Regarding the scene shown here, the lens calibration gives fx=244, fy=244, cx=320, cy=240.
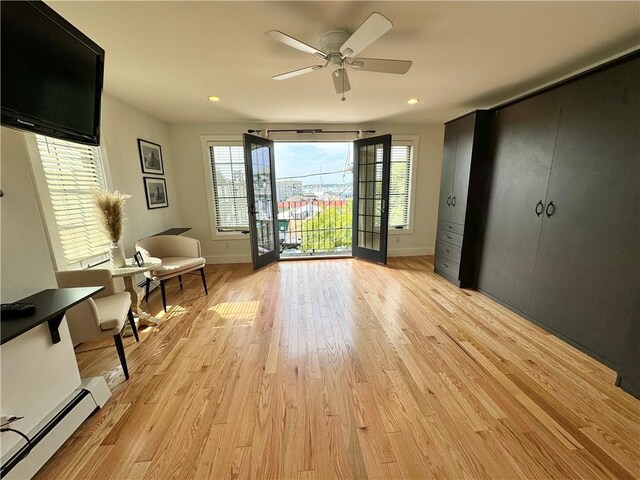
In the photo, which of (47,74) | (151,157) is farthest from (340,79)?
(151,157)

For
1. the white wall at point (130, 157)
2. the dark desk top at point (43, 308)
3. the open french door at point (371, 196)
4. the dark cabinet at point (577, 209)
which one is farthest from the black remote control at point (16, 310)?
the open french door at point (371, 196)

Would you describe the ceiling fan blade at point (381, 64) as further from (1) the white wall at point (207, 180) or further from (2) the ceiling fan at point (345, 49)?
(1) the white wall at point (207, 180)

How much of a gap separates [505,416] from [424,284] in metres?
1.94

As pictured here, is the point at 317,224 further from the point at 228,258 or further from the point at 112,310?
the point at 112,310

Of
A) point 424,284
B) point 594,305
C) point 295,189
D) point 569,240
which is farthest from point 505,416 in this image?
point 295,189

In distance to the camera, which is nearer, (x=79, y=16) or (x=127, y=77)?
(x=79, y=16)

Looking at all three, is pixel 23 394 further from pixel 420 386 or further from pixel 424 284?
pixel 424 284

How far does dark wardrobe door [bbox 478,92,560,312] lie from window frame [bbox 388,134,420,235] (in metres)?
1.56

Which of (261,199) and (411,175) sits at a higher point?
(411,175)

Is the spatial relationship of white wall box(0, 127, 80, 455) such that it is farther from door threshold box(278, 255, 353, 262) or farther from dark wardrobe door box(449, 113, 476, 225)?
dark wardrobe door box(449, 113, 476, 225)

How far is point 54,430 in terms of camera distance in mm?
1185

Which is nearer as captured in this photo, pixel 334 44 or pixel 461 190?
pixel 334 44

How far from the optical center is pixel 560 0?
1289mm

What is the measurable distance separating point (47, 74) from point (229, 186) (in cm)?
297
